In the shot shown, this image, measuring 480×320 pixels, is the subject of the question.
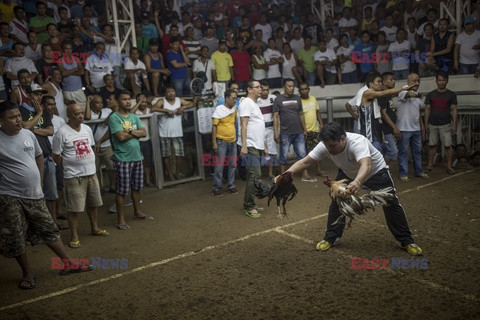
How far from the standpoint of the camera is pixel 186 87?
38.0 feet

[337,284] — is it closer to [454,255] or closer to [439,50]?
[454,255]

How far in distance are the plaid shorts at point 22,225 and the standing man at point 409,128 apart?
6.62m

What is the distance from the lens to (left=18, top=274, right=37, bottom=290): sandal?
4980 mm

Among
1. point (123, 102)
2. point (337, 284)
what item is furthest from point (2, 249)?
point (337, 284)

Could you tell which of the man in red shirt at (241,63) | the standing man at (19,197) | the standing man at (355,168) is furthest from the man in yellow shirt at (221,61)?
the standing man at (19,197)

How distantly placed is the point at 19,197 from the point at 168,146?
488 centimetres

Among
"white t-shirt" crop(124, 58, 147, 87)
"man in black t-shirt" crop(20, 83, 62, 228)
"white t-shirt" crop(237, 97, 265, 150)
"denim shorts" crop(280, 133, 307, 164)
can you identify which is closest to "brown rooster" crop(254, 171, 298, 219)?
"white t-shirt" crop(237, 97, 265, 150)

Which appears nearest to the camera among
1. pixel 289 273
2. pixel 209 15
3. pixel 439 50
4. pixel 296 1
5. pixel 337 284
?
pixel 337 284

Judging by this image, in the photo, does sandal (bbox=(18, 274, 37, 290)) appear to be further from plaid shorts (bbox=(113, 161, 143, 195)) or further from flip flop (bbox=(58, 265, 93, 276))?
plaid shorts (bbox=(113, 161, 143, 195))

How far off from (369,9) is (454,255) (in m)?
10.2

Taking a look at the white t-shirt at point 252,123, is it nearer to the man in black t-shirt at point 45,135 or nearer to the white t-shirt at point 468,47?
the man in black t-shirt at point 45,135

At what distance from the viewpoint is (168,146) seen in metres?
9.70

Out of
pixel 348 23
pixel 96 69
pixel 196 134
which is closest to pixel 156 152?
pixel 196 134

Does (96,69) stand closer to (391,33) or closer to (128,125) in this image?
(128,125)
